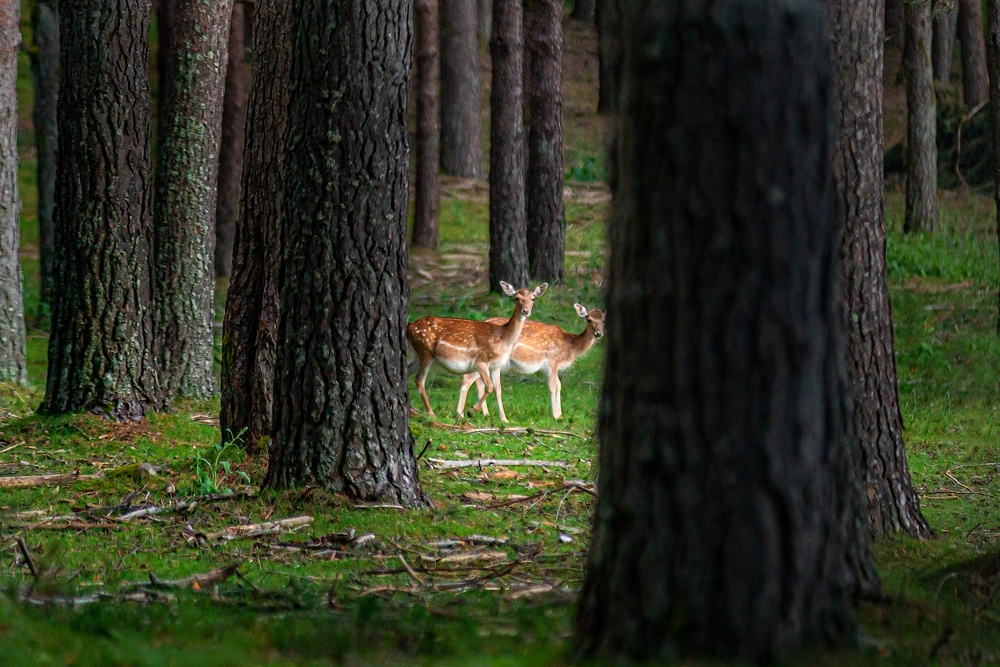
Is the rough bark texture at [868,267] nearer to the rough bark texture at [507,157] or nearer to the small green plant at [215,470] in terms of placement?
the small green plant at [215,470]

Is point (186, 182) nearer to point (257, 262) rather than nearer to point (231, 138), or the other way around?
point (257, 262)

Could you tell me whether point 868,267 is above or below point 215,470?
above

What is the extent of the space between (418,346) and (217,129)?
3.83m

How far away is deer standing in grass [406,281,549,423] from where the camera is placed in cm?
1473

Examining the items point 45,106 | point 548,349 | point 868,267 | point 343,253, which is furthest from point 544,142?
point 868,267

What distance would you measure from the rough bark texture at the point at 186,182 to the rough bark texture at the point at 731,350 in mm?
9933

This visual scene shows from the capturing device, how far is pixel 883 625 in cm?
421

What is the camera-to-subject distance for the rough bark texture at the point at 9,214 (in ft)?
45.1

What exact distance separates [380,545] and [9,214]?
8.90 meters

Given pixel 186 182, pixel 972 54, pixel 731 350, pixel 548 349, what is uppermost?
pixel 972 54

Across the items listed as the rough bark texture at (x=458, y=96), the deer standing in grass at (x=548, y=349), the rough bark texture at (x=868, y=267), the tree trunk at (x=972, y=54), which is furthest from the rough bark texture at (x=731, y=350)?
the tree trunk at (x=972, y=54)

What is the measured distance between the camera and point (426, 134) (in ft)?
78.0

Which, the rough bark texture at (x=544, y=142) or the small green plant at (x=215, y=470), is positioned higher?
the rough bark texture at (x=544, y=142)

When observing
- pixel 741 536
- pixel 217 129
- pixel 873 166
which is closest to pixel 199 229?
pixel 217 129
